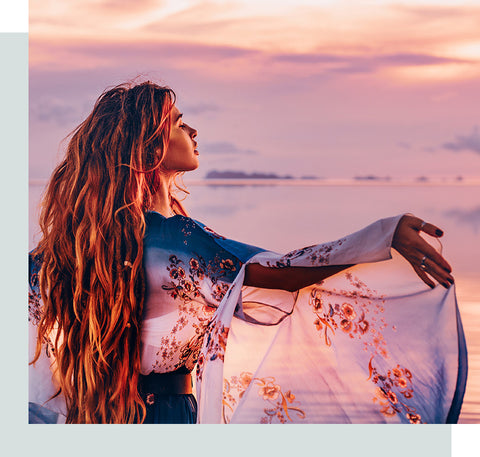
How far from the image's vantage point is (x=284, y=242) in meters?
3.22

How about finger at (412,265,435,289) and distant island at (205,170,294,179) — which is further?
distant island at (205,170,294,179)

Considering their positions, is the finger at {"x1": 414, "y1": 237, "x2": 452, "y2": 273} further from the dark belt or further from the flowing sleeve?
the dark belt

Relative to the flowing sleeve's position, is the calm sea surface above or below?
above

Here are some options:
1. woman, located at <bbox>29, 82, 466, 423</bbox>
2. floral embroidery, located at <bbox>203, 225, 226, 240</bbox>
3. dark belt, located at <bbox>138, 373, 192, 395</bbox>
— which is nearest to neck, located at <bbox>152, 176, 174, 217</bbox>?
woman, located at <bbox>29, 82, 466, 423</bbox>

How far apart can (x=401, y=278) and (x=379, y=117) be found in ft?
2.05

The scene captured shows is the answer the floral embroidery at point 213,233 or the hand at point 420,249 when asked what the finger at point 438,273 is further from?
the floral embroidery at point 213,233

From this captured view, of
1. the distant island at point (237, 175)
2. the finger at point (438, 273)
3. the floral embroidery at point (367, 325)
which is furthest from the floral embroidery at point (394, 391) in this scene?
the distant island at point (237, 175)

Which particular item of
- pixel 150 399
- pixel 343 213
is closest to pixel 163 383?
pixel 150 399

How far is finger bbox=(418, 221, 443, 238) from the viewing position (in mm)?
3025

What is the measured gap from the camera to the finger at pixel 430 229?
3025mm

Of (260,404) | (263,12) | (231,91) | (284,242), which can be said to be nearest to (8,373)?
(260,404)

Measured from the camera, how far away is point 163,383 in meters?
3.17

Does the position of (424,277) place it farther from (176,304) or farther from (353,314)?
(176,304)

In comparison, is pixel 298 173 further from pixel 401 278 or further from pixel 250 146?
pixel 401 278
